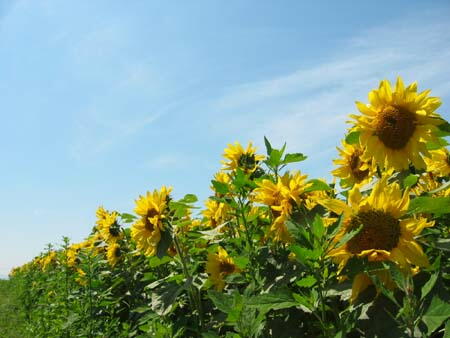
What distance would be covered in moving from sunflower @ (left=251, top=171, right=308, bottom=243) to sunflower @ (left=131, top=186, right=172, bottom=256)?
959 millimetres

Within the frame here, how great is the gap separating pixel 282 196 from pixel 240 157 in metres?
1.71

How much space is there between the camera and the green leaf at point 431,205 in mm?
1799

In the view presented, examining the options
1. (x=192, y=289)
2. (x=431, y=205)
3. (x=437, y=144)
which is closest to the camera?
(x=431, y=205)

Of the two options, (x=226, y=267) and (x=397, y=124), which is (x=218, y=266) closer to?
(x=226, y=267)

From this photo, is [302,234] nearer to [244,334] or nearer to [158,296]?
[244,334]

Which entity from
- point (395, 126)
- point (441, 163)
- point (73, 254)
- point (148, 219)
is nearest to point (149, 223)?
point (148, 219)

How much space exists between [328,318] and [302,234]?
703mm

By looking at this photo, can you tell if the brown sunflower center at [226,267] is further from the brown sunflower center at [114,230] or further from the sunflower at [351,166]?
the brown sunflower center at [114,230]

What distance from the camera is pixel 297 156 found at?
9.46 feet

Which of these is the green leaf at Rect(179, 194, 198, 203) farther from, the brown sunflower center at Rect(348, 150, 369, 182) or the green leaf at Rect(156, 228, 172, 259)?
the brown sunflower center at Rect(348, 150, 369, 182)

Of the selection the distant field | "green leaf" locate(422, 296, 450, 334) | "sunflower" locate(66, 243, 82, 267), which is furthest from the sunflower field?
the distant field

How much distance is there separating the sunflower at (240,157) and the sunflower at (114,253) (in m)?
1.78

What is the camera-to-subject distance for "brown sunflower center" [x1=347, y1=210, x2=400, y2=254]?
1733 millimetres

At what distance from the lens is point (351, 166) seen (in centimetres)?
341
